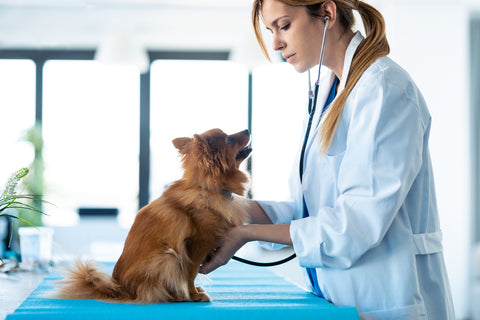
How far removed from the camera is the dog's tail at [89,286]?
1231 millimetres

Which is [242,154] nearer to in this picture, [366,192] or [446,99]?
[366,192]

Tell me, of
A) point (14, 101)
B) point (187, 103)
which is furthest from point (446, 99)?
point (14, 101)

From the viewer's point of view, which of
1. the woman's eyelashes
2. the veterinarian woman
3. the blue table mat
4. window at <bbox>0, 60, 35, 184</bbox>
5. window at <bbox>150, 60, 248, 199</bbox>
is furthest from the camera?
window at <bbox>150, 60, 248, 199</bbox>

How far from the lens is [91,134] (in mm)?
5746

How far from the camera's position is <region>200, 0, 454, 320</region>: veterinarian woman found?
1150mm

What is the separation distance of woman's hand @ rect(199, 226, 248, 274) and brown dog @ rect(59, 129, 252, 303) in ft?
0.07

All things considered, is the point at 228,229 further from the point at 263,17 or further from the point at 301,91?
the point at 301,91

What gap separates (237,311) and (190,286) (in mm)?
233

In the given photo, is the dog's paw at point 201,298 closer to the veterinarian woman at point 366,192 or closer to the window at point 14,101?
the veterinarian woman at point 366,192

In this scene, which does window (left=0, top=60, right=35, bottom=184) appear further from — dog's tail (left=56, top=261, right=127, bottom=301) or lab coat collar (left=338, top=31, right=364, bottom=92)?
lab coat collar (left=338, top=31, right=364, bottom=92)

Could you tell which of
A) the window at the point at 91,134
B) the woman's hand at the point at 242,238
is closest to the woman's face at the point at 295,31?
the woman's hand at the point at 242,238

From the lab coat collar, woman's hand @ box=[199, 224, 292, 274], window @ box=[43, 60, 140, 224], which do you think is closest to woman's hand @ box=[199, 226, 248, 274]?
woman's hand @ box=[199, 224, 292, 274]

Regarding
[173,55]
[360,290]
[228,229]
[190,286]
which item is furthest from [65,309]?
[173,55]

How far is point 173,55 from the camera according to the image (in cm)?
593
